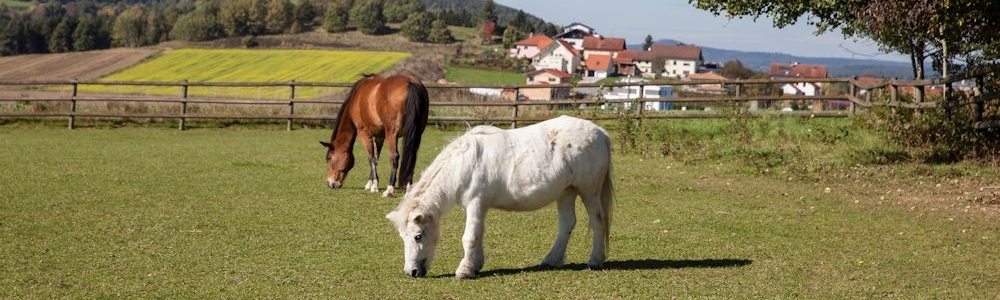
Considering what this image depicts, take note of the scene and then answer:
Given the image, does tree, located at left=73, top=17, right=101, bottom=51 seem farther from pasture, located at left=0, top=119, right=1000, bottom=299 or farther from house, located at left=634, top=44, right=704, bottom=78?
pasture, located at left=0, top=119, right=1000, bottom=299

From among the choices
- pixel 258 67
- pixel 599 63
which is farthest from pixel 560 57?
pixel 258 67

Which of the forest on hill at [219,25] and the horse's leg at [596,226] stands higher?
the forest on hill at [219,25]

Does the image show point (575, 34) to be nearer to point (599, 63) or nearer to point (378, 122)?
point (599, 63)

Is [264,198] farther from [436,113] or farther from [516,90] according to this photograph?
[436,113]

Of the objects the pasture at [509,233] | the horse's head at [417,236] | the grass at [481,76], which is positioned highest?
the grass at [481,76]

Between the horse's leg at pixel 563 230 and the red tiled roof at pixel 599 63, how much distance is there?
10138cm

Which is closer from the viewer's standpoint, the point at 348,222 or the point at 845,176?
the point at 348,222

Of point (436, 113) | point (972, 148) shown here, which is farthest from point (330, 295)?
point (436, 113)

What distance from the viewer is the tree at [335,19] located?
103625 millimetres

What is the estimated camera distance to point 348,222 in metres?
9.93

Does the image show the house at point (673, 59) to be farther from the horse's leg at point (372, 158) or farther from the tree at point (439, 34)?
the horse's leg at point (372, 158)

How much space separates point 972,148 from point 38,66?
2768 inches

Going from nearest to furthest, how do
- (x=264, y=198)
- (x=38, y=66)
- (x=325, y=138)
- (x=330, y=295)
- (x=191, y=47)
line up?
(x=330, y=295)
(x=264, y=198)
(x=325, y=138)
(x=38, y=66)
(x=191, y=47)

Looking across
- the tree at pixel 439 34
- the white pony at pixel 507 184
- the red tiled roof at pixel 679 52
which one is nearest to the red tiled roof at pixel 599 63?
the tree at pixel 439 34
